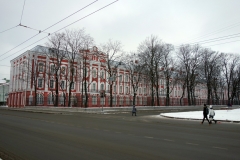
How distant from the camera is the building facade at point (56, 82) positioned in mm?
45500

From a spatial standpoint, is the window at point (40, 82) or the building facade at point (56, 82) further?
the window at point (40, 82)

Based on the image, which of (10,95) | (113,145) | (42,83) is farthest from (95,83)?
(113,145)

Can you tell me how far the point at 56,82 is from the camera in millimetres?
44125

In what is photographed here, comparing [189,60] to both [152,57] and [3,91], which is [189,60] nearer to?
[152,57]

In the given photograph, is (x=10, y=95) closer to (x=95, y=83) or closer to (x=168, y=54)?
(x=95, y=83)

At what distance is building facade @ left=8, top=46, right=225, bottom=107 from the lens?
149ft

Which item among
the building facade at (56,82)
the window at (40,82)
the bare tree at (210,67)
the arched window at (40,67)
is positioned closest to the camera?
the building facade at (56,82)

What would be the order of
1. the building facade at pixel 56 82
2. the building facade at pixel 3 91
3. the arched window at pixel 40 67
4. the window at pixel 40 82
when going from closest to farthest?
the building facade at pixel 56 82
the arched window at pixel 40 67
the window at pixel 40 82
the building facade at pixel 3 91

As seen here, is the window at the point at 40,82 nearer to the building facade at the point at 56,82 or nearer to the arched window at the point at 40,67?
the building facade at the point at 56,82

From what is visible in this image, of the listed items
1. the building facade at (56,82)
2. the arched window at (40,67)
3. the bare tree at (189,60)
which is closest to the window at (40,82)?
the building facade at (56,82)

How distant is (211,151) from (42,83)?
5065 cm

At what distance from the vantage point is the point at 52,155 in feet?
21.8

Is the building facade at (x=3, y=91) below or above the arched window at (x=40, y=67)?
below

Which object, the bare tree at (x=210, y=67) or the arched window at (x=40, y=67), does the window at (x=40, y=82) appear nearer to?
the arched window at (x=40, y=67)
